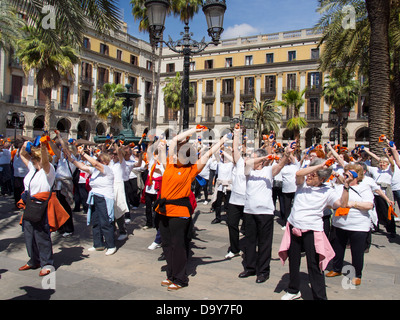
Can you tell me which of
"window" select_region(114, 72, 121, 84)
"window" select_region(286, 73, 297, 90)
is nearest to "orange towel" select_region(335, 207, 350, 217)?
"window" select_region(286, 73, 297, 90)

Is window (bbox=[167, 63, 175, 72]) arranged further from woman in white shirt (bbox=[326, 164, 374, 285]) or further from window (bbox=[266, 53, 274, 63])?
woman in white shirt (bbox=[326, 164, 374, 285])

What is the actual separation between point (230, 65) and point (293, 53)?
8267 mm

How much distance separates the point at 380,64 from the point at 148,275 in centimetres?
877

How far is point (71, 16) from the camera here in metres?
7.21

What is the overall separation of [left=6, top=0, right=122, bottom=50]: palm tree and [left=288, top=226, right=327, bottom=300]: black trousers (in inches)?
244

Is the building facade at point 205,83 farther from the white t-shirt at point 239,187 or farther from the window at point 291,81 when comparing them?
the white t-shirt at point 239,187

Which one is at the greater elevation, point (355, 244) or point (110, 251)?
point (355, 244)

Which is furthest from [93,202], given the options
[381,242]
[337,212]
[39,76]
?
[39,76]

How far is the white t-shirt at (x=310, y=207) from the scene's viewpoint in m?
3.87

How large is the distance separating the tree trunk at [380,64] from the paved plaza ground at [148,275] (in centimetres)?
407

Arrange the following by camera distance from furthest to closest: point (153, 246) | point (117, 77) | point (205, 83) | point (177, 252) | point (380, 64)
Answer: point (205, 83), point (117, 77), point (380, 64), point (153, 246), point (177, 252)

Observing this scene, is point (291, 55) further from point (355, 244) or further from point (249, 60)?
point (355, 244)

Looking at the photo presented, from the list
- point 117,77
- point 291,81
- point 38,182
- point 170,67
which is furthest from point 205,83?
point 38,182

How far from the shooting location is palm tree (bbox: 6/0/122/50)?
7.03 meters
